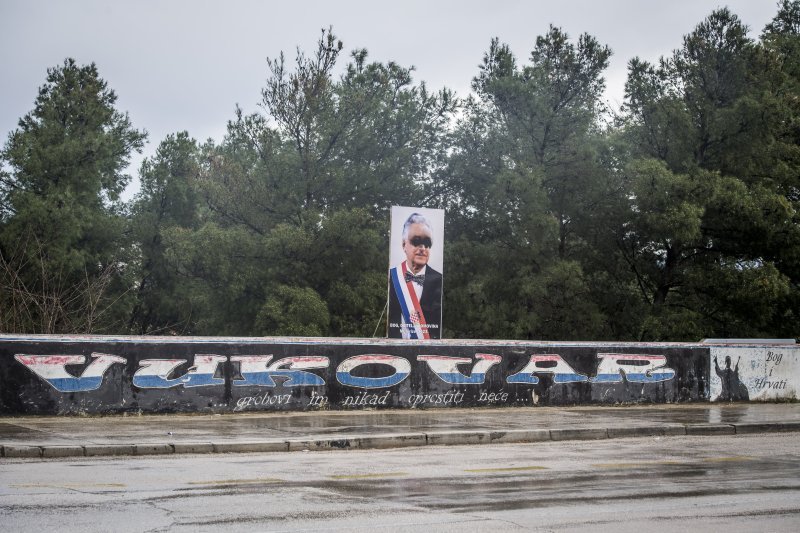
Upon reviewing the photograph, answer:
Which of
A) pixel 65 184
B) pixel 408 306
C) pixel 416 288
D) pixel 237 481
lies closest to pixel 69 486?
pixel 237 481

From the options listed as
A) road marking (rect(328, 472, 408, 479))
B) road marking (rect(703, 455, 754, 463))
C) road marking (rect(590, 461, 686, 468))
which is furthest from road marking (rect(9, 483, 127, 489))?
road marking (rect(703, 455, 754, 463))

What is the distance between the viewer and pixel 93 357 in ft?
62.1

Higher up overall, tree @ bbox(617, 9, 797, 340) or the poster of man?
tree @ bbox(617, 9, 797, 340)

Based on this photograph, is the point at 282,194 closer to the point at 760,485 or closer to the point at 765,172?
the point at 765,172

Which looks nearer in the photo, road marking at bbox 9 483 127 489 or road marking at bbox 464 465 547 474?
road marking at bbox 9 483 127 489

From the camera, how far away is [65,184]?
47406 millimetres

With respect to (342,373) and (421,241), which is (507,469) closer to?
(342,373)

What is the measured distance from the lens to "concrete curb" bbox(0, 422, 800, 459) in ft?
45.3

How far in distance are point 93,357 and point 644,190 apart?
25.3 m

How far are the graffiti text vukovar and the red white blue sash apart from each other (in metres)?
1.32

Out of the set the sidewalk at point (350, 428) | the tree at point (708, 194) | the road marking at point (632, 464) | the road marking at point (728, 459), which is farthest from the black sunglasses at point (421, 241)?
the tree at point (708, 194)

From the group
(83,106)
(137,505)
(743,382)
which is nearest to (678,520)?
(137,505)

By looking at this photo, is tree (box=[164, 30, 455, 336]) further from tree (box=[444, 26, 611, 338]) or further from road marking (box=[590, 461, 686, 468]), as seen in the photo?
road marking (box=[590, 461, 686, 468])

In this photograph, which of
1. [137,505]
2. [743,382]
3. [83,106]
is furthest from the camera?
[83,106]
